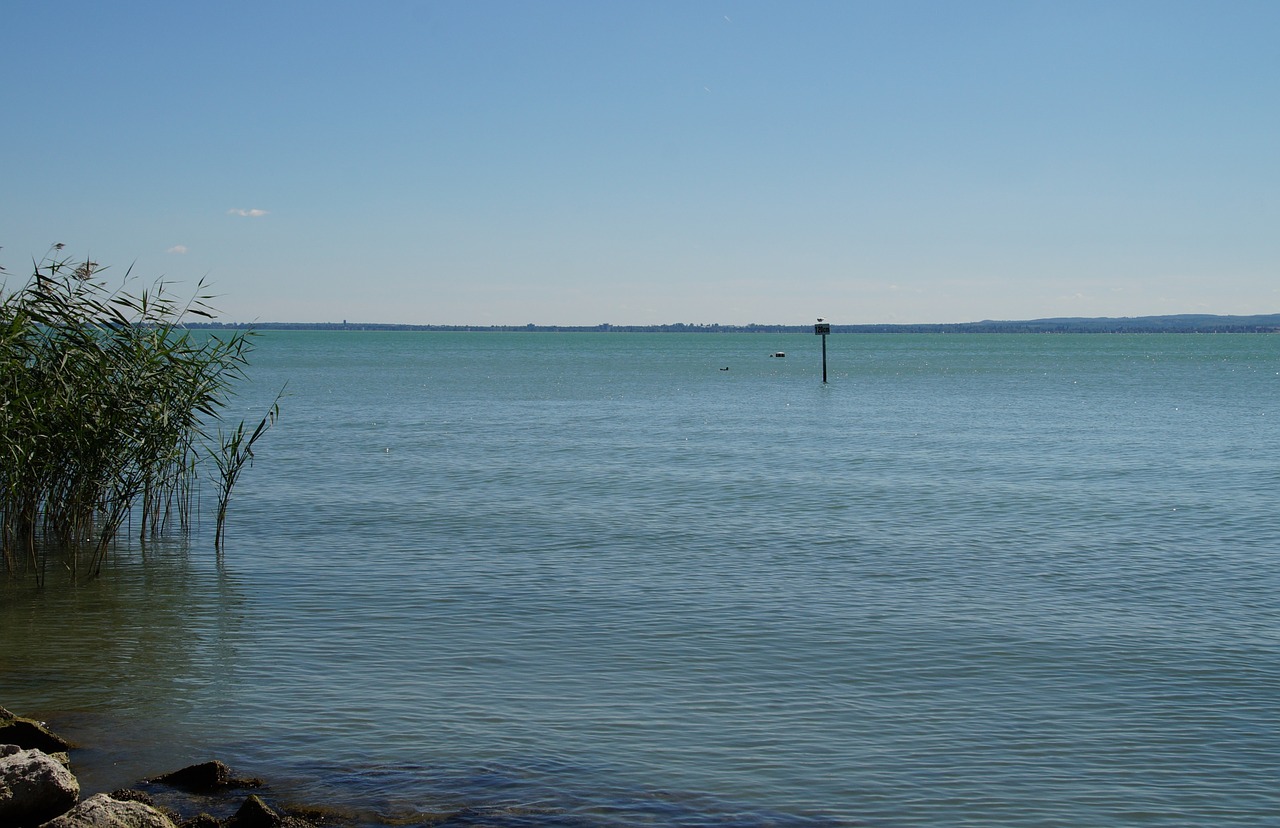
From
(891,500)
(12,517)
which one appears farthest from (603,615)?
(891,500)

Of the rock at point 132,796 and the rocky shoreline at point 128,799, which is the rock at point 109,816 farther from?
the rock at point 132,796

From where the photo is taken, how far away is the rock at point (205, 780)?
26.3 ft

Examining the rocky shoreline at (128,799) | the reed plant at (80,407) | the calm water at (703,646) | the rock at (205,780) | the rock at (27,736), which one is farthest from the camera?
the reed plant at (80,407)

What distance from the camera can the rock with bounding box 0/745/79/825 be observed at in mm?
6746

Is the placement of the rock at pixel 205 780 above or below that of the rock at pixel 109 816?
below

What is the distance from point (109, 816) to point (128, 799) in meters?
0.83

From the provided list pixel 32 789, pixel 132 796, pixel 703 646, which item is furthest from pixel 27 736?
pixel 703 646

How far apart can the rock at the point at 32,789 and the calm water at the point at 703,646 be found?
4.87 feet

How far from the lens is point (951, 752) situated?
9062 millimetres

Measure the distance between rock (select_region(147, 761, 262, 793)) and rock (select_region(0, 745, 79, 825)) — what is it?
3.55 ft

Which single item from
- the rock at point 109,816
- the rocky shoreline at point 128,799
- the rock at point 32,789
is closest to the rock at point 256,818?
the rocky shoreline at point 128,799

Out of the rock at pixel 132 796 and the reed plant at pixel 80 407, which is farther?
the reed plant at pixel 80 407

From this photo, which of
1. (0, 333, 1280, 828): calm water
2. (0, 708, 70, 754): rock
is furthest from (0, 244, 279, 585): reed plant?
(0, 708, 70, 754): rock

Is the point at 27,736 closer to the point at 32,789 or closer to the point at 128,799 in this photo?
the point at 128,799
